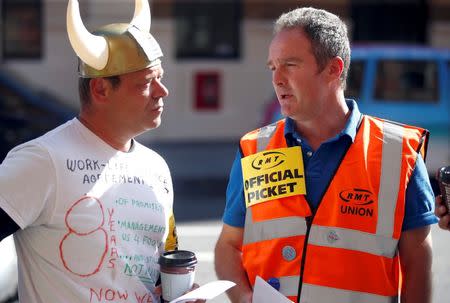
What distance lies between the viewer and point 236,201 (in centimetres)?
295

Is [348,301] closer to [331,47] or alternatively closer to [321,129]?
[321,129]

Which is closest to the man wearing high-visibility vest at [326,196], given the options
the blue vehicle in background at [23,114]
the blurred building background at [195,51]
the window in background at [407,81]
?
the window in background at [407,81]

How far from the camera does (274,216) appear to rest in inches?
111

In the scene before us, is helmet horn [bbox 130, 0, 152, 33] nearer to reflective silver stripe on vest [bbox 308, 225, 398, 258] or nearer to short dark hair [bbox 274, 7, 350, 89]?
short dark hair [bbox 274, 7, 350, 89]

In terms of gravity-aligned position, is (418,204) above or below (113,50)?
below

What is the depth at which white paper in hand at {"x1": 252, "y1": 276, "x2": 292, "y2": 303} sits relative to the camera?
2604mm

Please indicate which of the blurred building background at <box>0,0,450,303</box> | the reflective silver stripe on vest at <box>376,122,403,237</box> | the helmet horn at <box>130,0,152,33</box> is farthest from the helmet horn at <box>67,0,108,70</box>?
the blurred building background at <box>0,0,450,303</box>

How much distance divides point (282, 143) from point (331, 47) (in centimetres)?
39

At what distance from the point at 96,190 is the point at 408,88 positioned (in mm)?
8951

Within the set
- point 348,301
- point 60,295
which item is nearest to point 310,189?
point 348,301

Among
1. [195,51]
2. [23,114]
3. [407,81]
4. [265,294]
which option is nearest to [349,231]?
[265,294]

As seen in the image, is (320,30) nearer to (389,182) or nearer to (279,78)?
(279,78)

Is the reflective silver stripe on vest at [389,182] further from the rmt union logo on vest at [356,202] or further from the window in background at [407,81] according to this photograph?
the window in background at [407,81]

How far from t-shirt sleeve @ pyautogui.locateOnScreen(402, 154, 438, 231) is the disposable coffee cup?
755mm
